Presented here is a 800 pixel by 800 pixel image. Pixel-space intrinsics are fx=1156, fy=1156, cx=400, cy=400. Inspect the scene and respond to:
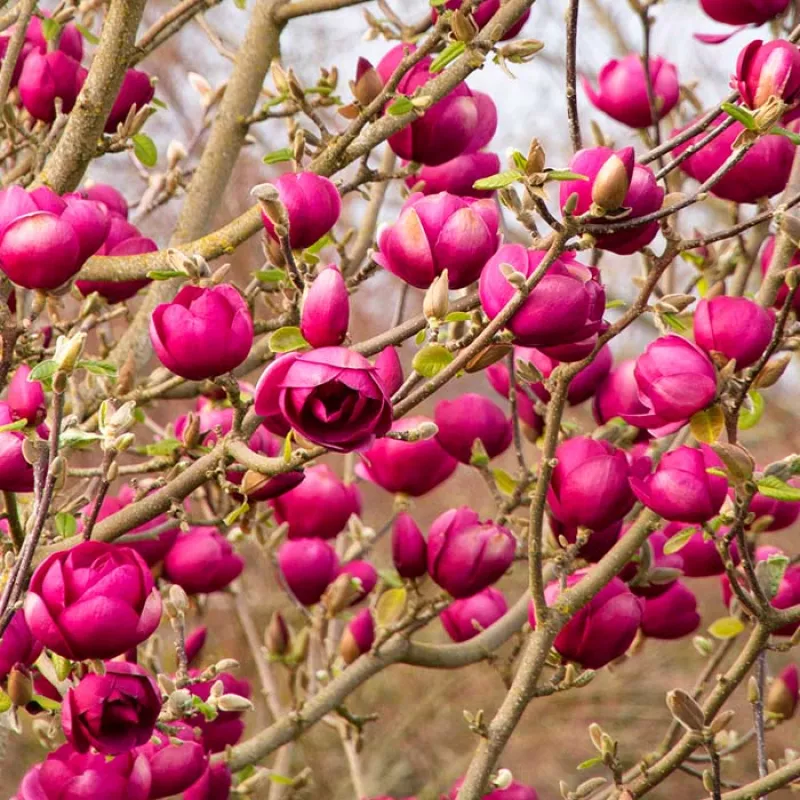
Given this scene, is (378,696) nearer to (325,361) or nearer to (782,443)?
(782,443)

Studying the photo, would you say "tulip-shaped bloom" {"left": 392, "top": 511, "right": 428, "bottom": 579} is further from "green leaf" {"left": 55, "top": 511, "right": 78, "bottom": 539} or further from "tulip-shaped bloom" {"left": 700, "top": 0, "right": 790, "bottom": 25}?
"tulip-shaped bloom" {"left": 700, "top": 0, "right": 790, "bottom": 25}

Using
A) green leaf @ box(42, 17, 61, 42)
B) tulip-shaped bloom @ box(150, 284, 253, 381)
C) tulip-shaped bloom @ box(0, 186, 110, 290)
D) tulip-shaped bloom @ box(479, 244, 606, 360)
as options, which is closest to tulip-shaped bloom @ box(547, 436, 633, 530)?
tulip-shaped bloom @ box(479, 244, 606, 360)

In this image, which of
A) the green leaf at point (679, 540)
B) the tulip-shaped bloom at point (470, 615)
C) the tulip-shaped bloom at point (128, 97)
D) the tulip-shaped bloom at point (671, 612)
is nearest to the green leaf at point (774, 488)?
the green leaf at point (679, 540)

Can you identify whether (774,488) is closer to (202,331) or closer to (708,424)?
(708,424)

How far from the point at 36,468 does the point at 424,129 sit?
0.46 metres

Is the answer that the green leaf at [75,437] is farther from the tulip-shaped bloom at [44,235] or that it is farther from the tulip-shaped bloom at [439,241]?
the tulip-shaped bloom at [439,241]

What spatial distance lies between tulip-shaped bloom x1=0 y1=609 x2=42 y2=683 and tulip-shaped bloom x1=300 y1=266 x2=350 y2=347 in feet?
1.04

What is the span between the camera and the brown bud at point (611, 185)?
72 centimetres

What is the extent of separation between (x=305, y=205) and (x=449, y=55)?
229mm

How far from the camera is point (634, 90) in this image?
1284 mm

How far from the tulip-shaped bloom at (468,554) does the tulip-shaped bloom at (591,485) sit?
0.38 ft

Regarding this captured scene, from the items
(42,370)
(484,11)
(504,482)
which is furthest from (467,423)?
(42,370)

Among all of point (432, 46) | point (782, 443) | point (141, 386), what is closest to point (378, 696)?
point (782, 443)

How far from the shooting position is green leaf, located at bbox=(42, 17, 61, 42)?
1.13 meters
